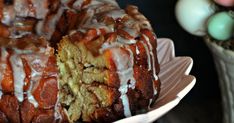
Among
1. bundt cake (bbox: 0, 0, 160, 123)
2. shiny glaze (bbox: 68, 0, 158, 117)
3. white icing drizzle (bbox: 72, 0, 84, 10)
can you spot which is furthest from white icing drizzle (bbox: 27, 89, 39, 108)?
white icing drizzle (bbox: 72, 0, 84, 10)

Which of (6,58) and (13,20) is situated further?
(13,20)

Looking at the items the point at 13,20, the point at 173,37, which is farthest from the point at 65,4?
the point at 173,37

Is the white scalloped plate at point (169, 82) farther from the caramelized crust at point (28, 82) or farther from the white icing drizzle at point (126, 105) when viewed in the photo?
the caramelized crust at point (28, 82)

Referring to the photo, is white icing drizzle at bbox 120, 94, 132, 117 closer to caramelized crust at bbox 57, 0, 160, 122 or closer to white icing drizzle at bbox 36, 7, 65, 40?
caramelized crust at bbox 57, 0, 160, 122

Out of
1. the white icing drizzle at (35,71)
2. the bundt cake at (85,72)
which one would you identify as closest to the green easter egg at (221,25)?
the bundt cake at (85,72)

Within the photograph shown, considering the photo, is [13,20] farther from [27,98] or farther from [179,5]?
[179,5]

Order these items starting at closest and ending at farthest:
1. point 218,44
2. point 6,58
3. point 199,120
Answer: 1. point 6,58
2. point 218,44
3. point 199,120

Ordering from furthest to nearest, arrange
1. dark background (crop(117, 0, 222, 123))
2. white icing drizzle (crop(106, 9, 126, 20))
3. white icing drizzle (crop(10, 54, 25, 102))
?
dark background (crop(117, 0, 222, 123)) < white icing drizzle (crop(106, 9, 126, 20)) < white icing drizzle (crop(10, 54, 25, 102))
